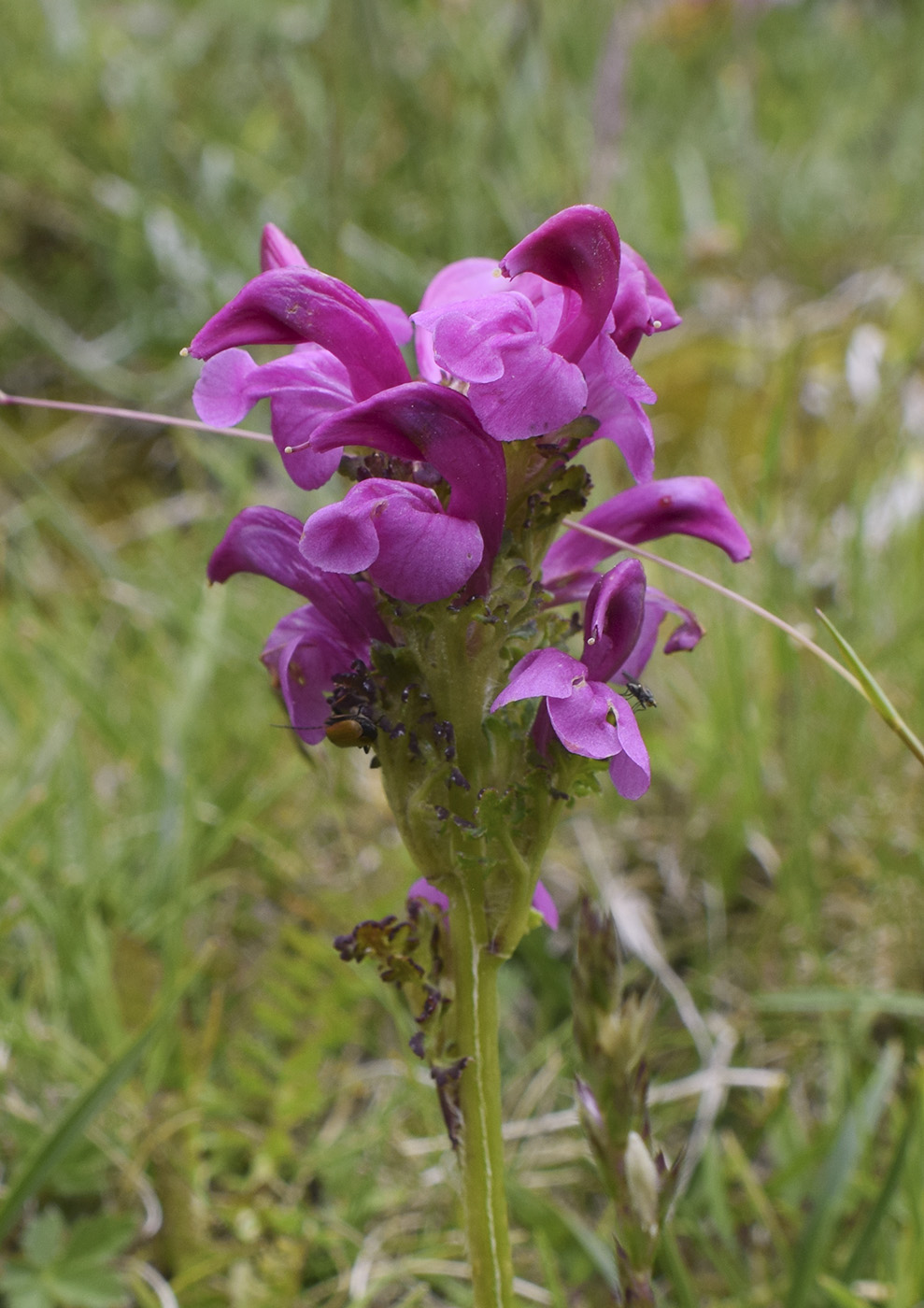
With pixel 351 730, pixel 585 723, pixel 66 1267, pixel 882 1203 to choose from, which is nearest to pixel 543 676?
pixel 585 723

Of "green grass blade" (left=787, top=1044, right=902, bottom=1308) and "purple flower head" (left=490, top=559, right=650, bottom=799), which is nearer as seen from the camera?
"purple flower head" (left=490, top=559, right=650, bottom=799)

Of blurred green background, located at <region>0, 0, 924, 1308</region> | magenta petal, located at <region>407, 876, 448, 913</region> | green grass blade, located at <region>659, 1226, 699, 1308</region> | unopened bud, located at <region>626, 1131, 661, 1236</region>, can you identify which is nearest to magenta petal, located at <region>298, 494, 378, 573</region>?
magenta petal, located at <region>407, 876, 448, 913</region>

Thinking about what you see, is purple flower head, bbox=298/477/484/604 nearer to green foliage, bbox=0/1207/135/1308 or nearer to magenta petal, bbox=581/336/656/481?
magenta petal, bbox=581/336/656/481

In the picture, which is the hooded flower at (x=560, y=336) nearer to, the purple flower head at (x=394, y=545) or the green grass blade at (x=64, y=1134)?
the purple flower head at (x=394, y=545)

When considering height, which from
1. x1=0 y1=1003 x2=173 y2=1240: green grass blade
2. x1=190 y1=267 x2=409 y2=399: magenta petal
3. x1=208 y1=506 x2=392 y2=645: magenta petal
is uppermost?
x1=190 y1=267 x2=409 y2=399: magenta petal

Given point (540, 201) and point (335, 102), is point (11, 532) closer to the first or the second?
point (335, 102)

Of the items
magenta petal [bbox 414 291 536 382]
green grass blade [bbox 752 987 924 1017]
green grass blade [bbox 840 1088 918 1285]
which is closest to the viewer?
magenta petal [bbox 414 291 536 382]

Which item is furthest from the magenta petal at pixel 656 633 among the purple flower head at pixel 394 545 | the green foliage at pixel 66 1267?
the green foliage at pixel 66 1267
